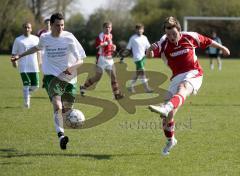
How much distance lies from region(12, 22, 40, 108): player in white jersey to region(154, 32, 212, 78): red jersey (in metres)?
6.04

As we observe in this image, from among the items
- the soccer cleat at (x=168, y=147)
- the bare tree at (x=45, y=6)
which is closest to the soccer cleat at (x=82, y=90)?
the soccer cleat at (x=168, y=147)

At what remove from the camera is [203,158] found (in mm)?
7719

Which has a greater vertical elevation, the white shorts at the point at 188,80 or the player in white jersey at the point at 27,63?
the white shorts at the point at 188,80

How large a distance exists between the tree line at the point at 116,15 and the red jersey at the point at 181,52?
42900mm

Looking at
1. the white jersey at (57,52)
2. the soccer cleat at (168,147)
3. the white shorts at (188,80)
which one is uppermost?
the white jersey at (57,52)

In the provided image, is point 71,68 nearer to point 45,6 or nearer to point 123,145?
point 123,145

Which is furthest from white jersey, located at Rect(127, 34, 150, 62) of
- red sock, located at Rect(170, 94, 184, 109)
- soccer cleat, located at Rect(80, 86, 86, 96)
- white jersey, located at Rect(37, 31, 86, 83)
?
red sock, located at Rect(170, 94, 184, 109)

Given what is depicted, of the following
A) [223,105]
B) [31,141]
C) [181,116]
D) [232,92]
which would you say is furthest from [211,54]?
[31,141]

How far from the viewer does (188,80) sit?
7.90 meters

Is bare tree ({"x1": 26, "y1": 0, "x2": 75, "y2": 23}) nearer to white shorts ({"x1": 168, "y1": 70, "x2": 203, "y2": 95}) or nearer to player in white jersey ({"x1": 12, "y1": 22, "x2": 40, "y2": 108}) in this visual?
player in white jersey ({"x1": 12, "y1": 22, "x2": 40, "y2": 108})

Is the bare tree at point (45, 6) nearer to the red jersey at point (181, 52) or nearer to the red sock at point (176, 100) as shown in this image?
the red jersey at point (181, 52)

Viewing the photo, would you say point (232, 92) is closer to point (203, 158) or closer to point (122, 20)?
point (203, 158)

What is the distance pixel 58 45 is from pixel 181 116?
4.43m

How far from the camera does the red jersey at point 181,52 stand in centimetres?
801
